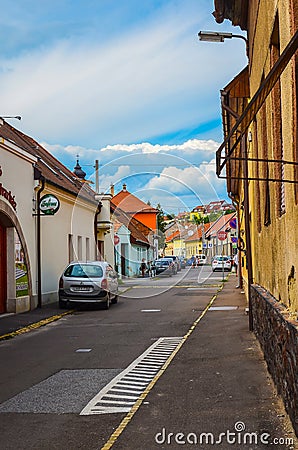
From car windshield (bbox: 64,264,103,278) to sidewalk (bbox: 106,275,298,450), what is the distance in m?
10.2

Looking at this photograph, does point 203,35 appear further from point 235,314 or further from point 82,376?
point 82,376

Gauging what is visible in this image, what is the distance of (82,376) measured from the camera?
9094mm

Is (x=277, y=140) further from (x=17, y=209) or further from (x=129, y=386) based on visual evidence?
(x=17, y=209)

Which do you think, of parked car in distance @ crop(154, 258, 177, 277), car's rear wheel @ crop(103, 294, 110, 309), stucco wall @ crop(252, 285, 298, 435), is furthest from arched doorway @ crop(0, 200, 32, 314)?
parked car in distance @ crop(154, 258, 177, 277)

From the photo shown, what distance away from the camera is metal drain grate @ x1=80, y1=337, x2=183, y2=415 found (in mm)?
7188

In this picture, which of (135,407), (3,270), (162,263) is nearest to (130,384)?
(135,407)

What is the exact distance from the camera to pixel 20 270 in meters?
19.3

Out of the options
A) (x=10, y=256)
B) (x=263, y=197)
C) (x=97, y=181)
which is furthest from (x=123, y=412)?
(x=97, y=181)

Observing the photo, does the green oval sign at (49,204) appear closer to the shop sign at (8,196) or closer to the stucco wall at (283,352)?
the shop sign at (8,196)

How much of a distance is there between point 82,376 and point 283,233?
374 cm

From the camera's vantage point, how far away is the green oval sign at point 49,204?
20.7 metres

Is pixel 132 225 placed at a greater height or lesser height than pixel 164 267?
greater

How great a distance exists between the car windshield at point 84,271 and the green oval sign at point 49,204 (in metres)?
1.99

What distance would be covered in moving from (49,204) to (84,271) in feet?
8.18
